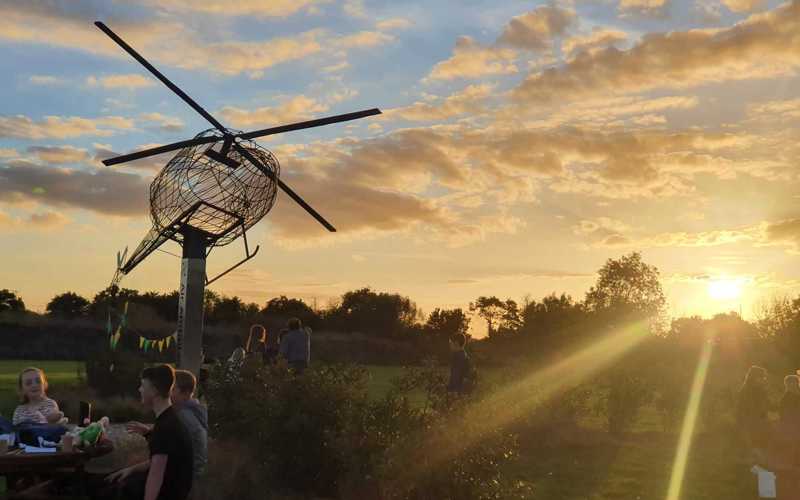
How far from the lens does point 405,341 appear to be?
6281 cm

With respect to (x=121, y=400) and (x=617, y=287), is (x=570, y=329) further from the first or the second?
(x=617, y=287)

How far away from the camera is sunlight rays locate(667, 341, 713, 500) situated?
45.5ft

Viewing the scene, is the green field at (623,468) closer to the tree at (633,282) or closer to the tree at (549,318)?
the tree at (549,318)

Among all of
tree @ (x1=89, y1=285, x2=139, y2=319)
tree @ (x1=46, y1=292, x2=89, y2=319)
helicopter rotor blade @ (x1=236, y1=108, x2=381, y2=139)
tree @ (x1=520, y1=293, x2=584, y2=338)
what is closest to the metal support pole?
helicopter rotor blade @ (x1=236, y1=108, x2=381, y2=139)

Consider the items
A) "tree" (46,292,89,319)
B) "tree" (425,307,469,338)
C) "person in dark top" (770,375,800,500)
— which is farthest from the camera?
"tree" (425,307,469,338)

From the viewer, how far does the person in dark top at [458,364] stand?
15.5 m

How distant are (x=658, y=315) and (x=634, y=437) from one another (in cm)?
7114

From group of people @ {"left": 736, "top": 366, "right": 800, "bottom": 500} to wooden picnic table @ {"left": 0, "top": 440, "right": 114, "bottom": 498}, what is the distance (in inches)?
350

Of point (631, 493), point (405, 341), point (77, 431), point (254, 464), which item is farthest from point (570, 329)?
point (405, 341)

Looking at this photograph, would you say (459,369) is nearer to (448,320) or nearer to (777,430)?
(777,430)

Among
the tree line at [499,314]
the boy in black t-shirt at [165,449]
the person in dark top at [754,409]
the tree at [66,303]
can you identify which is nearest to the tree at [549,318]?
the tree line at [499,314]

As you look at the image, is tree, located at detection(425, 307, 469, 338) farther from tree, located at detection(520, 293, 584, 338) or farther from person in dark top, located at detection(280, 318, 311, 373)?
person in dark top, located at detection(280, 318, 311, 373)

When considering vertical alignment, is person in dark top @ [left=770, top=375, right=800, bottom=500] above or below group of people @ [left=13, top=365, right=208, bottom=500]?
below

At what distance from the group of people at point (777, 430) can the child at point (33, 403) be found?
9312 millimetres
